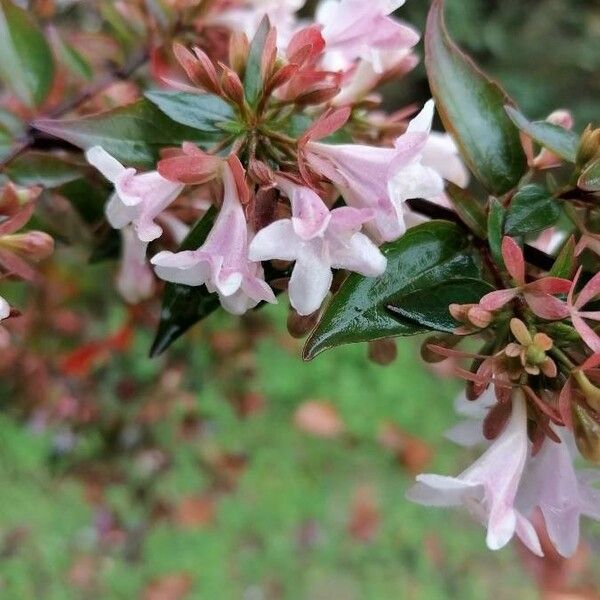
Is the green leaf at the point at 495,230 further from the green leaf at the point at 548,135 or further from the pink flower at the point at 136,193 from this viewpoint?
the pink flower at the point at 136,193

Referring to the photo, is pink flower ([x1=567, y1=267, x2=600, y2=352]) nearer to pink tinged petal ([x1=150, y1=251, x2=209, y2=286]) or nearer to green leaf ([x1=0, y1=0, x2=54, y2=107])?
pink tinged petal ([x1=150, y1=251, x2=209, y2=286])

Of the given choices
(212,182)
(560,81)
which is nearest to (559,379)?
(212,182)

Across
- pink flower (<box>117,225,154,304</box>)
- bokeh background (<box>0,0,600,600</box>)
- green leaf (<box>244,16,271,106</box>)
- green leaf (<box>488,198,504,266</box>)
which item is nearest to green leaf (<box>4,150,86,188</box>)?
pink flower (<box>117,225,154,304</box>)

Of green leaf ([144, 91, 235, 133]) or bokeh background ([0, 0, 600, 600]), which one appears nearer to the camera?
green leaf ([144, 91, 235, 133])

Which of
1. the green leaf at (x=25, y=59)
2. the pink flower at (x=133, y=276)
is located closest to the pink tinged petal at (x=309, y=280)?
the pink flower at (x=133, y=276)

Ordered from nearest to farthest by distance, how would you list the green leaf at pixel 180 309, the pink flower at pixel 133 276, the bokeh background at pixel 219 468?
the green leaf at pixel 180 309 < the pink flower at pixel 133 276 < the bokeh background at pixel 219 468

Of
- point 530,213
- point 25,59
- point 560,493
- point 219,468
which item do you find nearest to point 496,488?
point 560,493
